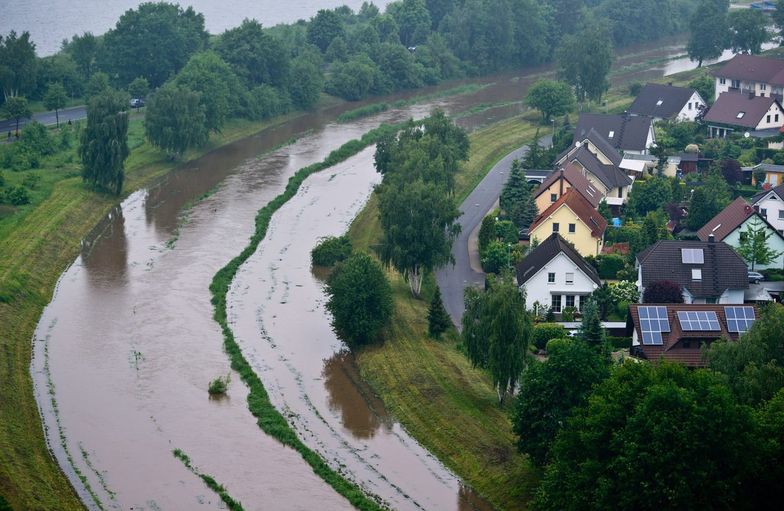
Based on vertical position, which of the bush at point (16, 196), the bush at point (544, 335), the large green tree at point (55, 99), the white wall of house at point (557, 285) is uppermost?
the large green tree at point (55, 99)

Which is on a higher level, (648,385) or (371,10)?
(371,10)

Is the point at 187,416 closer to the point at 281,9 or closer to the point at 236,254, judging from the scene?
the point at 236,254

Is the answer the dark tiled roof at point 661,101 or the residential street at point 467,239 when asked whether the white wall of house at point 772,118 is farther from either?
the residential street at point 467,239

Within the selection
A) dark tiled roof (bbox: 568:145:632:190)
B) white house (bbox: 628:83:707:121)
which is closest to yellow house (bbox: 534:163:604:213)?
dark tiled roof (bbox: 568:145:632:190)

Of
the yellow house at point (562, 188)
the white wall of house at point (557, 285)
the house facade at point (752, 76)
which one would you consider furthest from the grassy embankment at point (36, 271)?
the house facade at point (752, 76)

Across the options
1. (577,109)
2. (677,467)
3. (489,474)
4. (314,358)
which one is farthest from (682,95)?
(677,467)

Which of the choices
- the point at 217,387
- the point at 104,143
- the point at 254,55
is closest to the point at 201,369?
the point at 217,387

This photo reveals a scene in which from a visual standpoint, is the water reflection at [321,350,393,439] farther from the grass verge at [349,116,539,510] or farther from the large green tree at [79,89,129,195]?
the large green tree at [79,89,129,195]
